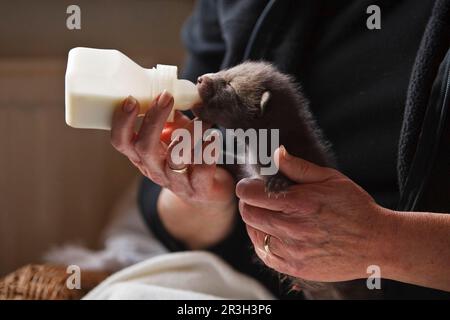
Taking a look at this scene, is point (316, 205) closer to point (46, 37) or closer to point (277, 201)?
point (277, 201)

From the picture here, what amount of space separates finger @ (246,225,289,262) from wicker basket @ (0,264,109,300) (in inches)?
12.7

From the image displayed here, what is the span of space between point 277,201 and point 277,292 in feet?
0.89

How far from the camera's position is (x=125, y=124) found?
0.62m

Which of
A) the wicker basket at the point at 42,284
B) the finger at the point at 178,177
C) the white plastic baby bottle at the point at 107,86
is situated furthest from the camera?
the wicker basket at the point at 42,284

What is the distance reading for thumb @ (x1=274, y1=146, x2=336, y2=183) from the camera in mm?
627

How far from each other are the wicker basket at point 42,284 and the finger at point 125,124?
1.08 feet

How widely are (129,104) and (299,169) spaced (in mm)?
189

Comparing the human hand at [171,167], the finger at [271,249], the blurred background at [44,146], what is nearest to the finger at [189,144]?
the human hand at [171,167]

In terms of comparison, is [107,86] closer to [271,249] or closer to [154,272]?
[271,249]

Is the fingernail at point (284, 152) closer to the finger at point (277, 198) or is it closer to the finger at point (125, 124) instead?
the finger at point (277, 198)

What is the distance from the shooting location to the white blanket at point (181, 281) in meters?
0.92

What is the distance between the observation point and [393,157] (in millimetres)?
701

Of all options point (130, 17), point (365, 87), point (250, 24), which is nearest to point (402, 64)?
point (365, 87)
